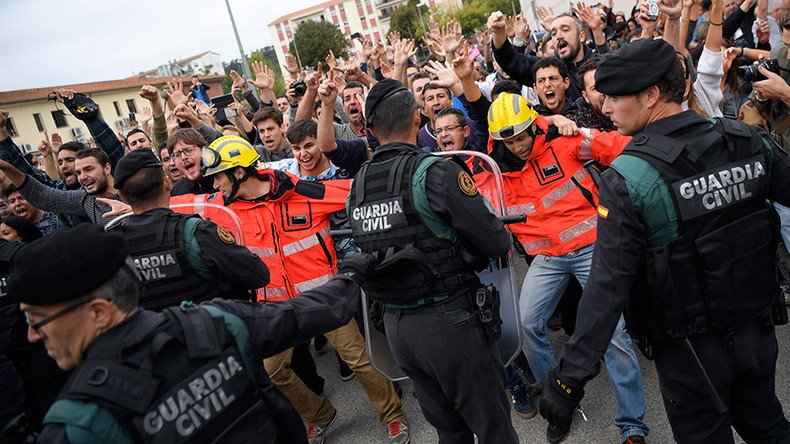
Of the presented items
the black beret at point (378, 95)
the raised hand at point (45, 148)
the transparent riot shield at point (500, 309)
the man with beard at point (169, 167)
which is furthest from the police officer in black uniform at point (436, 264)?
the raised hand at point (45, 148)

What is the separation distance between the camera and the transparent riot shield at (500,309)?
3.07 meters

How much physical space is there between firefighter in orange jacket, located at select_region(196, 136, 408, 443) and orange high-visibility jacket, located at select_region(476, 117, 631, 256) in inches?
51.2

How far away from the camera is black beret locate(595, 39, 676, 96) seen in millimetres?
2096

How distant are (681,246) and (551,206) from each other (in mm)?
1368

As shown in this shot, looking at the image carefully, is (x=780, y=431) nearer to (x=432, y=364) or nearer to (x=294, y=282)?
(x=432, y=364)

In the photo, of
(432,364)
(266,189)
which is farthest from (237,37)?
(432,364)

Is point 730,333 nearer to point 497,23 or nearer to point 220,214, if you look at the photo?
point 220,214

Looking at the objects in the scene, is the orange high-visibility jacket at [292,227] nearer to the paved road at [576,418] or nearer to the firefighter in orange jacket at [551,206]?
the paved road at [576,418]

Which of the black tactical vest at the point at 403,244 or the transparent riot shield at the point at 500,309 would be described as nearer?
the black tactical vest at the point at 403,244

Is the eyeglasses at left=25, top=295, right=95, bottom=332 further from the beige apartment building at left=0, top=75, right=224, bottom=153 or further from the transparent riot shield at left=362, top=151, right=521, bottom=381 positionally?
the beige apartment building at left=0, top=75, right=224, bottom=153

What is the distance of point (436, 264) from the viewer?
2.61 meters

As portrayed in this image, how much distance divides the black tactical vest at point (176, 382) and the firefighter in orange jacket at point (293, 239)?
207 cm

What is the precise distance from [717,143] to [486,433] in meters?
1.69

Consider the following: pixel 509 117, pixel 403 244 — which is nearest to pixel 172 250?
pixel 403 244
